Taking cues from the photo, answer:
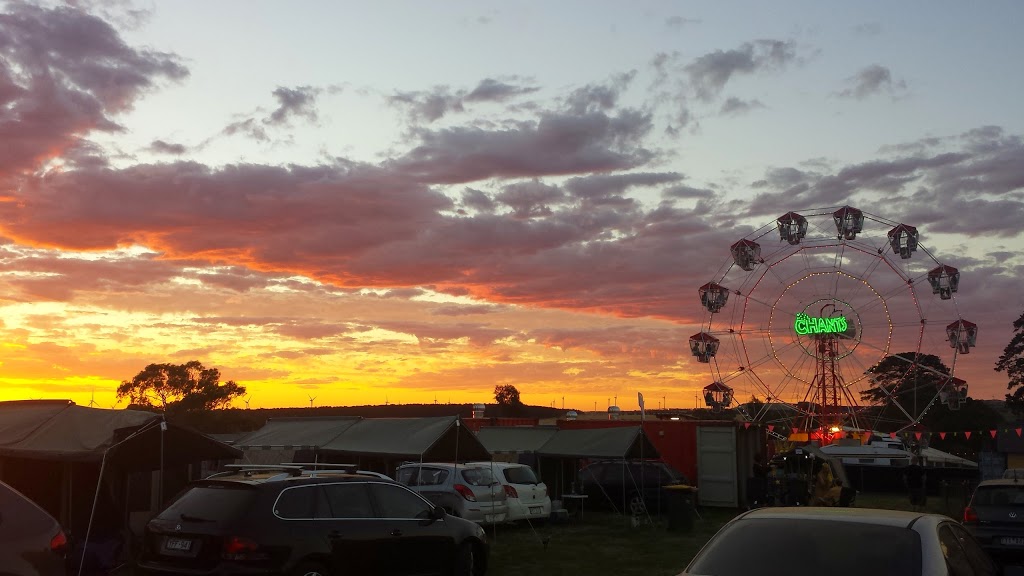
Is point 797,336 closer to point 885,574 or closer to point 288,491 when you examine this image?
point 288,491

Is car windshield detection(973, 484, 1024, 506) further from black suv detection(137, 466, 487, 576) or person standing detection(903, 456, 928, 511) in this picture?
person standing detection(903, 456, 928, 511)

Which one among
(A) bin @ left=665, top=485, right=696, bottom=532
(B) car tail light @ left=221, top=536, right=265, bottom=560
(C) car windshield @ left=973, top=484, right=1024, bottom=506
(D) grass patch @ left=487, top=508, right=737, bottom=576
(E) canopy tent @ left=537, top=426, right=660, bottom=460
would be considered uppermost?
(E) canopy tent @ left=537, top=426, right=660, bottom=460

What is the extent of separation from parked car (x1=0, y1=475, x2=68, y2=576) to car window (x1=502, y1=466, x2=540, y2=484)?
13911 millimetres

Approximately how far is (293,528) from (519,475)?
38.3 feet

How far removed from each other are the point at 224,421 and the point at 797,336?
135ft

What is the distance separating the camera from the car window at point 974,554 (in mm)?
6348

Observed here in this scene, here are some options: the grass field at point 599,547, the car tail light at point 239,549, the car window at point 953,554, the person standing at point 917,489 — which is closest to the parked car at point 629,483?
the grass field at point 599,547

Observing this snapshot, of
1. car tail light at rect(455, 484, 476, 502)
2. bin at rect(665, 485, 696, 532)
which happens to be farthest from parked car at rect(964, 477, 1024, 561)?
car tail light at rect(455, 484, 476, 502)

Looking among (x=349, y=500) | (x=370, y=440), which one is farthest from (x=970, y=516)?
(x=370, y=440)

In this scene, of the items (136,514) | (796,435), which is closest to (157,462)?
(136,514)

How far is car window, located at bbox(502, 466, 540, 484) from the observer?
67.1ft

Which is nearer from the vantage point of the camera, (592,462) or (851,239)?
(592,462)

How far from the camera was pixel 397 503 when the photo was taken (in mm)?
11055

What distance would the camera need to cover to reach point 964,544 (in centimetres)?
644
